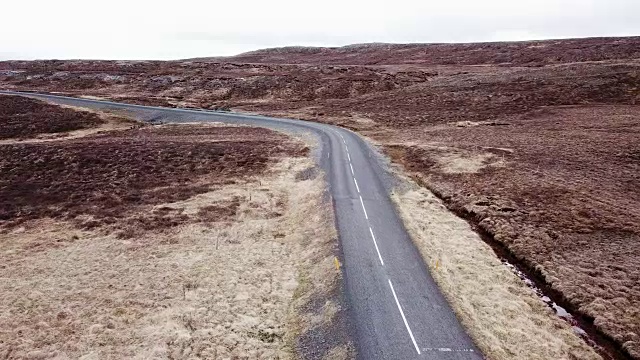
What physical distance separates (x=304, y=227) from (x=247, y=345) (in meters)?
12.0

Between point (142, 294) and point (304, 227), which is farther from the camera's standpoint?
point (304, 227)

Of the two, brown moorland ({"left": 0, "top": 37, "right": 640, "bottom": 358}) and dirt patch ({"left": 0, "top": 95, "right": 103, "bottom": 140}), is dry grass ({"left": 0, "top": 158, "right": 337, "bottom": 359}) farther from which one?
dirt patch ({"left": 0, "top": 95, "right": 103, "bottom": 140})

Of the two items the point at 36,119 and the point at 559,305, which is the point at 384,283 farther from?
the point at 36,119

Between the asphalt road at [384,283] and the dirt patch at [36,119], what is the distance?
48529 mm

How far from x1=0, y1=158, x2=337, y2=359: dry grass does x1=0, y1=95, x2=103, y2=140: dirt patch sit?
4127 centimetres

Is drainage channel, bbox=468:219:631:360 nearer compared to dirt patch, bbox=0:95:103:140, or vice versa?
drainage channel, bbox=468:219:631:360

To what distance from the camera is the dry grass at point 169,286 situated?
17.8 meters

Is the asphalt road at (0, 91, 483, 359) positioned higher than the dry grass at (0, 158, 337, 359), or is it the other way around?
the asphalt road at (0, 91, 483, 359)

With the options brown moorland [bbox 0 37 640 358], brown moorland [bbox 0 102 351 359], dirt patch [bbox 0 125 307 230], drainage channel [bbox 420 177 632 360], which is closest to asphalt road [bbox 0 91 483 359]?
brown moorland [bbox 0 102 351 359]

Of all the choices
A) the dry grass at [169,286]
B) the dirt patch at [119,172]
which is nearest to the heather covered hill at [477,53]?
the dirt patch at [119,172]

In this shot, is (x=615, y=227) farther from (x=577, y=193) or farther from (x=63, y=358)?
(x=63, y=358)

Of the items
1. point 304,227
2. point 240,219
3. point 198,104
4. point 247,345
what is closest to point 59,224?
point 240,219

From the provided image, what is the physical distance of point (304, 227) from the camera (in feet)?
94.3

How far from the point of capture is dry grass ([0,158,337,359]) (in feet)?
58.4
